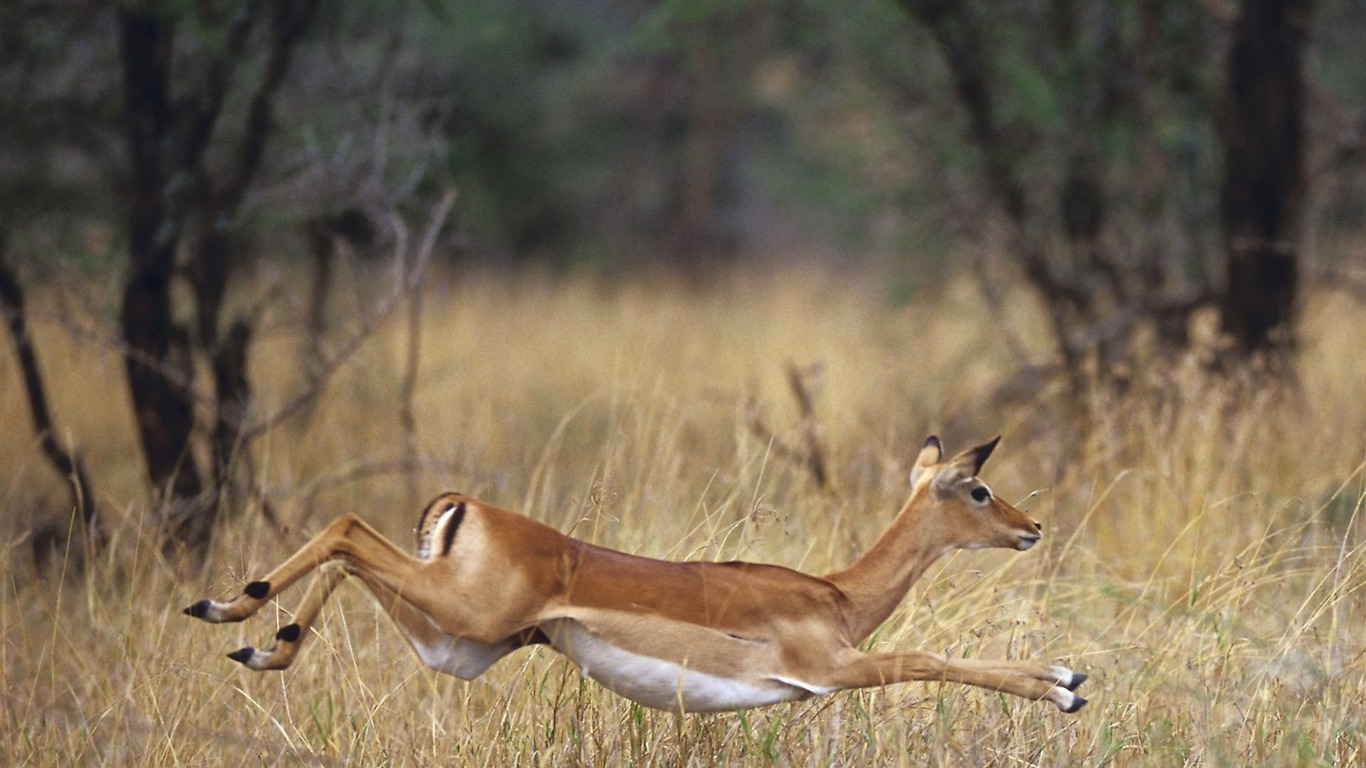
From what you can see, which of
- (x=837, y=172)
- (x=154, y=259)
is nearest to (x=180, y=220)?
(x=154, y=259)

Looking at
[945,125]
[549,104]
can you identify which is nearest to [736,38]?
[549,104]

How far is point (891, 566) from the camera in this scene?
3156 mm

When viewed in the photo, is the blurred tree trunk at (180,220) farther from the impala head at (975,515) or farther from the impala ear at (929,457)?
the impala head at (975,515)

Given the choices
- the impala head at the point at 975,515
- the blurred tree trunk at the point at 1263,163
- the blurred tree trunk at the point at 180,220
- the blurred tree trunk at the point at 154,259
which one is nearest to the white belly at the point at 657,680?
the impala head at the point at 975,515

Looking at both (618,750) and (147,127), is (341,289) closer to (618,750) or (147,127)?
(147,127)

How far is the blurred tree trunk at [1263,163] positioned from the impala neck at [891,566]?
5046 millimetres

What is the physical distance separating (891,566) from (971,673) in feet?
1.06

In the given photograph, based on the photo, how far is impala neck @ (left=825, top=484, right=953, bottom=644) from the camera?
3.12 metres

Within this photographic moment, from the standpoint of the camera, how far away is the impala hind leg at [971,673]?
9.51ft

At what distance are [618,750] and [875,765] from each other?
1.98 ft

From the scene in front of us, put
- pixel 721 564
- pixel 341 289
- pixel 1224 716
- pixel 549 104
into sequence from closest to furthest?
pixel 721 564 → pixel 1224 716 → pixel 341 289 → pixel 549 104

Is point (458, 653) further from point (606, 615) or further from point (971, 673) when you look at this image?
point (971, 673)

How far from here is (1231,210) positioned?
7.94 metres

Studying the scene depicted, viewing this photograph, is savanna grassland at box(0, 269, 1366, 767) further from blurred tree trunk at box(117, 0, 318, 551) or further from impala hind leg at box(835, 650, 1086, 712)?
impala hind leg at box(835, 650, 1086, 712)
